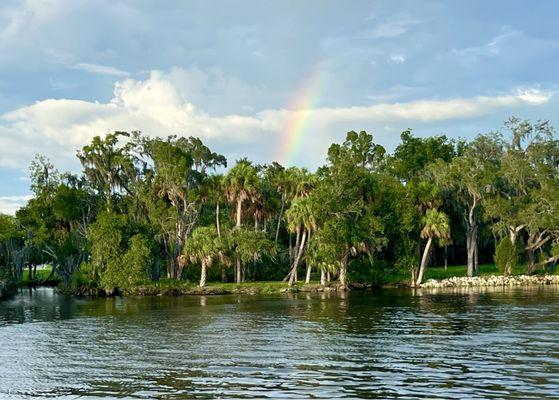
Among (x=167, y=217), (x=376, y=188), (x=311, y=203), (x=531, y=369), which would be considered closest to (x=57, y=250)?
(x=167, y=217)

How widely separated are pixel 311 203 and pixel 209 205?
64.7ft

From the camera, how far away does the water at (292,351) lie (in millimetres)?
18797

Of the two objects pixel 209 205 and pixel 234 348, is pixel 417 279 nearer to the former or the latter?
pixel 209 205

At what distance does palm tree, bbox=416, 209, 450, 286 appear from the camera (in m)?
66.1

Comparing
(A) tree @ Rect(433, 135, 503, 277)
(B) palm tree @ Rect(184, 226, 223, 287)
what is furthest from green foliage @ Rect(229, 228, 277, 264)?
(A) tree @ Rect(433, 135, 503, 277)

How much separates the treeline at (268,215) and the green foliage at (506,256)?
0.40 feet

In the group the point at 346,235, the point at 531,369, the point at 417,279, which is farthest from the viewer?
the point at 417,279

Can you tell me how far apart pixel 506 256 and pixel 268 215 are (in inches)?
1029

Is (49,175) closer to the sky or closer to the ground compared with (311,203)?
closer to the sky

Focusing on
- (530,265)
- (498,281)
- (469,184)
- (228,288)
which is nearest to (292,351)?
(228,288)

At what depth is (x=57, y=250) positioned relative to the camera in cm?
7619

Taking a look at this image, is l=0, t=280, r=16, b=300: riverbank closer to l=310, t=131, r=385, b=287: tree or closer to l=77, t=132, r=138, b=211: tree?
l=77, t=132, r=138, b=211: tree

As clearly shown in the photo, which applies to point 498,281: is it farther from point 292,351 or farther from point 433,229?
point 292,351

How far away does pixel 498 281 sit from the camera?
65.0 meters
